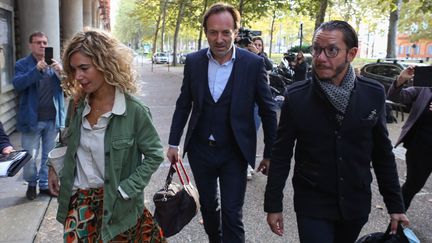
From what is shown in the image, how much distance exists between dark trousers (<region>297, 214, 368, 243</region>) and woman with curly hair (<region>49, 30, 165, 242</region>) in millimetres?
870

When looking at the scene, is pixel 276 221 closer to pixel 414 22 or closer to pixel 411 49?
pixel 414 22

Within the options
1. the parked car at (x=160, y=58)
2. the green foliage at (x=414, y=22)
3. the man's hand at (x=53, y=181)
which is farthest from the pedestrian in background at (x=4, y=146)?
the parked car at (x=160, y=58)

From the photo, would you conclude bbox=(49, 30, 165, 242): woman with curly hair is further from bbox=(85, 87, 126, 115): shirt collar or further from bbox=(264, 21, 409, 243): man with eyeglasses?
bbox=(264, 21, 409, 243): man with eyeglasses

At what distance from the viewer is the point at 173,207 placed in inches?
110

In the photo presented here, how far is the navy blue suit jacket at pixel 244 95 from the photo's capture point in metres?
3.09

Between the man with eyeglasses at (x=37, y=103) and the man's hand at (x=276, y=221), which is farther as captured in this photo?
the man with eyeglasses at (x=37, y=103)

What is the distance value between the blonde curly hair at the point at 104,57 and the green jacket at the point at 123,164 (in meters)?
0.11

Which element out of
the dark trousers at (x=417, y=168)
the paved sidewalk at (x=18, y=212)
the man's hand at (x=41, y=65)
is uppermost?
the man's hand at (x=41, y=65)

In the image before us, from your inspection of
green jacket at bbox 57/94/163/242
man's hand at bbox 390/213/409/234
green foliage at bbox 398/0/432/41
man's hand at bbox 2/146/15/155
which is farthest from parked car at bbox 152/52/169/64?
man's hand at bbox 390/213/409/234

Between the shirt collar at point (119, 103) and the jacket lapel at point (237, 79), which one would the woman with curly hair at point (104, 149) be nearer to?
the shirt collar at point (119, 103)

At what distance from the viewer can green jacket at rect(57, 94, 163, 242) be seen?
232 cm

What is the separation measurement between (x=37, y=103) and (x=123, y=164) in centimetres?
285

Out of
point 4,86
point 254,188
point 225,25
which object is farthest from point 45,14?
point 225,25

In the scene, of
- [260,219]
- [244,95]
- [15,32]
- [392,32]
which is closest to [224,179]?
[244,95]
